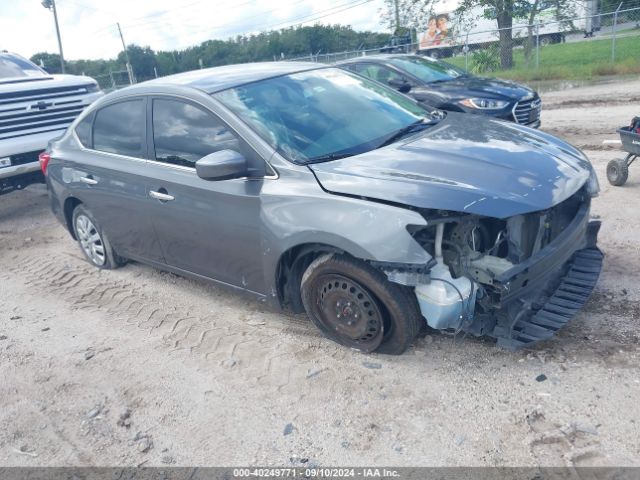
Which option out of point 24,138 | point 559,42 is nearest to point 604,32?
point 559,42

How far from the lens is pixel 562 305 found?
3.58m

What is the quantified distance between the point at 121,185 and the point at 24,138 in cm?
381

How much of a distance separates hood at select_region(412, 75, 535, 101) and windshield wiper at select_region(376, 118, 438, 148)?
460 centimetres

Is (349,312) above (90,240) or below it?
below

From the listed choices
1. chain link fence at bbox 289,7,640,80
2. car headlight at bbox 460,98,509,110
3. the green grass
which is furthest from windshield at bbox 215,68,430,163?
the green grass

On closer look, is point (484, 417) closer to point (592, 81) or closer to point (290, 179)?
point (290, 179)

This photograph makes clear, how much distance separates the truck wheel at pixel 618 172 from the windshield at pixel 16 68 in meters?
8.13

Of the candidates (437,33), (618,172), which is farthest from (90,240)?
(437,33)

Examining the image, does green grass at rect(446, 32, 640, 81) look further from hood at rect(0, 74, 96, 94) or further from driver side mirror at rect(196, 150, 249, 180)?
driver side mirror at rect(196, 150, 249, 180)

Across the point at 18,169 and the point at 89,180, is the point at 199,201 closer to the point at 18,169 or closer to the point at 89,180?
the point at 89,180

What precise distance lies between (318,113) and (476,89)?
5.46 metres

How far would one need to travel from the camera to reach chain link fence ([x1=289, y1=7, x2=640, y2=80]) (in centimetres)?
1831

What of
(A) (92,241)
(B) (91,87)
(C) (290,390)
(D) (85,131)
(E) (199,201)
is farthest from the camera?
(B) (91,87)

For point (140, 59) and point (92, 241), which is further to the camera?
point (140, 59)
